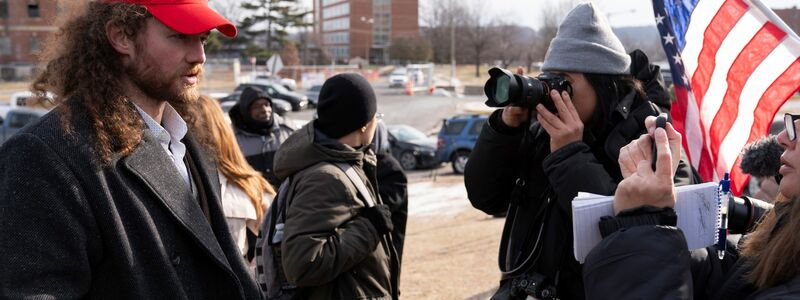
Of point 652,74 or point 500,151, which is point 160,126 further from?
point 652,74

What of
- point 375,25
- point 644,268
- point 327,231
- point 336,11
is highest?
point 336,11

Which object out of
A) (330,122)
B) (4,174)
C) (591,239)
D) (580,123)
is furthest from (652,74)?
(4,174)

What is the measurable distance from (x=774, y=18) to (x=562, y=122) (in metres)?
1.34

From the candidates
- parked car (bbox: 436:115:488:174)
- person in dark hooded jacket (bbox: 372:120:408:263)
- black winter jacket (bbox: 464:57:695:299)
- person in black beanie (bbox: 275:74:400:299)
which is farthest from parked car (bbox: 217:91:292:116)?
black winter jacket (bbox: 464:57:695:299)

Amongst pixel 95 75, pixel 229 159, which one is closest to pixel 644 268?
pixel 95 75

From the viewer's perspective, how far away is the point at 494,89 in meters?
2.39

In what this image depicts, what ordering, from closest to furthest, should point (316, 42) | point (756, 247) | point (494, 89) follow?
1. point (756, 247)
2. point (494, 89)
3. point (316, 42)

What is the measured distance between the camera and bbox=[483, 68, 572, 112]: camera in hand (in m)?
2.28

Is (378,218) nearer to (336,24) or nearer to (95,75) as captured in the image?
(95,75)

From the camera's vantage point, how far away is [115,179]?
1.78 m

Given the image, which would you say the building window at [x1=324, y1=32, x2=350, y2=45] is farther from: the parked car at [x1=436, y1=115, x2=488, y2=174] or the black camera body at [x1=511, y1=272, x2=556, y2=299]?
the black camera body at [x1=511, y1=272, x2=556, y2=299]

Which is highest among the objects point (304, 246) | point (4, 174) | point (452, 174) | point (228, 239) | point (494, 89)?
point (494, 89)

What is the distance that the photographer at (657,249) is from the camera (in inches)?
60.7

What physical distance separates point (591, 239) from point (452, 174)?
53.5 ft
